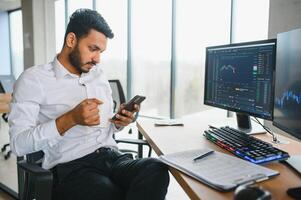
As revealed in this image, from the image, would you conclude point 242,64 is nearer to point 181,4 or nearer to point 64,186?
point 64,186

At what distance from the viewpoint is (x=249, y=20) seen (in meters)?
3.57

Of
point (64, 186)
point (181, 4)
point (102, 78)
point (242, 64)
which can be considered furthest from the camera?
point (181, 4)

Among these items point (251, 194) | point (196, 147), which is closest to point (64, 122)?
point (196, 147)

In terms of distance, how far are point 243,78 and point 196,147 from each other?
1.51 feet

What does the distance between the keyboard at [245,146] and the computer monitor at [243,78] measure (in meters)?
0.16

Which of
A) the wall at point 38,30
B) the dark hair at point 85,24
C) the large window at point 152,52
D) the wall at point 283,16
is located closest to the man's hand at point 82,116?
the dark hair at point 85,24

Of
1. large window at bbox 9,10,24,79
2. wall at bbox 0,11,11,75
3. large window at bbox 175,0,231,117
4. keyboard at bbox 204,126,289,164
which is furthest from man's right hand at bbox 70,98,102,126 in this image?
wall at bbox 0,11,11,75

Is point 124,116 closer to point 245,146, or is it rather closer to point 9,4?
point 245,146

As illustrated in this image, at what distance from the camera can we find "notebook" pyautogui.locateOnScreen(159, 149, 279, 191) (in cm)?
85

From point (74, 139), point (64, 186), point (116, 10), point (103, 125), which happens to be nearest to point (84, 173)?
point (64, 186)

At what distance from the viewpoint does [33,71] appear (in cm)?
144

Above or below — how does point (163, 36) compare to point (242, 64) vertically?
above

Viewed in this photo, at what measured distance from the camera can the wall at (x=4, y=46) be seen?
8.50 m

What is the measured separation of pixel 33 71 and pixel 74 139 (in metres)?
0.37
